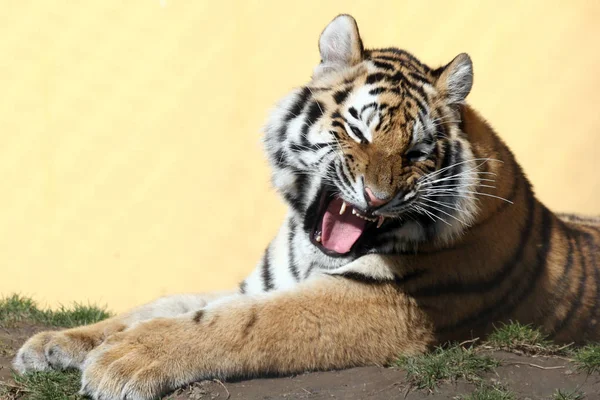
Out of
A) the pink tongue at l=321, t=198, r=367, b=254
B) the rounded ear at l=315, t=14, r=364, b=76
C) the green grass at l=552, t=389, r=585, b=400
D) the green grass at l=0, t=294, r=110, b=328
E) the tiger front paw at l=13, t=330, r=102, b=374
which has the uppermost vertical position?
the rounded ear at l=315, t=14, r=364, b=76

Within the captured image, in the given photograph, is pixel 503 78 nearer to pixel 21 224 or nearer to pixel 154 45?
pixel 154 45

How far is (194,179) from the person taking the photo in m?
4.39

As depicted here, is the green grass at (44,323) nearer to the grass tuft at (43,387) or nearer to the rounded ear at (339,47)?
the grass tuft at (43,387)

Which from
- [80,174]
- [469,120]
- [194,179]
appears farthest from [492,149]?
[80,174]

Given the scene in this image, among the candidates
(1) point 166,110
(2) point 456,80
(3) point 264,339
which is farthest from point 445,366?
(1) point 166,110

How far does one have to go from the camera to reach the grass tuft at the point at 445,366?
282cm

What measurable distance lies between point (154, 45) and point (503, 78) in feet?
5.32

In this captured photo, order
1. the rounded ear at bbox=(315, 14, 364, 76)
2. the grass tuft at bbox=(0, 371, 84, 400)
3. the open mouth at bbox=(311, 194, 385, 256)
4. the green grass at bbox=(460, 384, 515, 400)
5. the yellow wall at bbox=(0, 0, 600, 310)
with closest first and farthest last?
the green grass at bbox=(460, 384, 515, 400)
the grass tuft at bbox=(0, 371, 84, 400)
the open mouth at bbox=(311, 194, 385, 256)
the rounded ear at bbox=(315, 14, 364, 76)
the yellow wall at bbox=(0, 0, 600, 310)

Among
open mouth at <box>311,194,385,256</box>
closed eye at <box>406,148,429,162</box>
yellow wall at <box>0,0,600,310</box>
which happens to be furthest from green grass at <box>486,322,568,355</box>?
yellow wall at <box>0,0,600,310</box>

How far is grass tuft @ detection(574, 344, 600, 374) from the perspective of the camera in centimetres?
292

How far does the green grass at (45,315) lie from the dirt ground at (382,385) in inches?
28.0

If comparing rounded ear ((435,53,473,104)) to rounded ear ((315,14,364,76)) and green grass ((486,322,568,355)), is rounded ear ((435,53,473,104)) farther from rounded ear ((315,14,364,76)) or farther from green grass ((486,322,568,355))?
green grass ((486,322,568,355))

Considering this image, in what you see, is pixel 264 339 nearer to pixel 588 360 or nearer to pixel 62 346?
pixel 62 346

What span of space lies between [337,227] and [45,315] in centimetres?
137
